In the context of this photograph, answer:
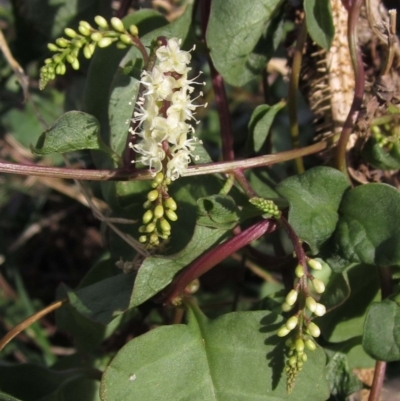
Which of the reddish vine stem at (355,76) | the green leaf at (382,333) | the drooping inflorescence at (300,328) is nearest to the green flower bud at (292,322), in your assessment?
the drooping inflorescence at (300,328)

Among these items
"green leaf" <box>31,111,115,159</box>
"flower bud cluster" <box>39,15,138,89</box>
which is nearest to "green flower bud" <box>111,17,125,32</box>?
"flower bud cluster" <box>39,15,138,89</box>

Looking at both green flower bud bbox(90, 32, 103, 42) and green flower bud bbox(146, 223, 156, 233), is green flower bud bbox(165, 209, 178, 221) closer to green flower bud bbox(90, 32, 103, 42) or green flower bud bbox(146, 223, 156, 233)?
green flower bud bbox(146, 223, 156, 233)

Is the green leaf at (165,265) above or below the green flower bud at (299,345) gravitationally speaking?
above

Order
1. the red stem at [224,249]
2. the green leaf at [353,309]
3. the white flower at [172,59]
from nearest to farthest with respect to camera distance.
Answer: the white flower at [172,59] < the red stem at [224,249] < the green leaf at [353,309]

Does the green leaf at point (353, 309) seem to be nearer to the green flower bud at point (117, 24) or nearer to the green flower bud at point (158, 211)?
the green flower bud at point (158, 211)

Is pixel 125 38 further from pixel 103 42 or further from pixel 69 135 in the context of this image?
pixel 69 135

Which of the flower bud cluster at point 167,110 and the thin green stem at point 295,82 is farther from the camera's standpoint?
the thin green stem at point 295,82

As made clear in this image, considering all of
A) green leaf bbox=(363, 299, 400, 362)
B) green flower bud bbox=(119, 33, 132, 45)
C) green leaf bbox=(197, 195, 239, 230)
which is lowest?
green leaf bbox=(363, 299, 400, 362)
